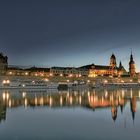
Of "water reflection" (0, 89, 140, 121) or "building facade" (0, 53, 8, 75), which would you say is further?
"building facade" (0, 53, 8, 75)

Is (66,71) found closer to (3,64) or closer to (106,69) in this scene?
(106,69)

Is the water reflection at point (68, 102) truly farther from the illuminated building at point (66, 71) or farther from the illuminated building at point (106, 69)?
the illuminated building at point (106, 69)

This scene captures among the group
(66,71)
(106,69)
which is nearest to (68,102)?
(66,71)

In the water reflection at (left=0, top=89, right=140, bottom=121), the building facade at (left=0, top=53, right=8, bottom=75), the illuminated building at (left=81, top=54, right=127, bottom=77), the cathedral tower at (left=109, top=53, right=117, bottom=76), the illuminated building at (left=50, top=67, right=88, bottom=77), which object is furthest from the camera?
the cathedral tower at (left=109, top=53, right=117, bottom=76)

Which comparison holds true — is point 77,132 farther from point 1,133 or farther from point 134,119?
point 134,119

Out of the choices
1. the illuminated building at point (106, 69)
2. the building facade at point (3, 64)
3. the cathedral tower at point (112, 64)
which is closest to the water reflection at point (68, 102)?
the building facade at point (3, 64)

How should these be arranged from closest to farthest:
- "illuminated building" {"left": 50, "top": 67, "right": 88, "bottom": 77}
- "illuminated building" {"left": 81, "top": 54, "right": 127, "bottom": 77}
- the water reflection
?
the water reflection, "illuminated building" {"left": 50, "top": 67, "right": 88, "bottom": 77}, "illuminated building" {"left": 81, "top": 54, "right": 127, "bottom": 77}

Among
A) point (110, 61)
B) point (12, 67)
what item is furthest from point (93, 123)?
point (110, 61)

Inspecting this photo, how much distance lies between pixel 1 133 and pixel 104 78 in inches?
3896

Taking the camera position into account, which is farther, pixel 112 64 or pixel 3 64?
pixel 112 64

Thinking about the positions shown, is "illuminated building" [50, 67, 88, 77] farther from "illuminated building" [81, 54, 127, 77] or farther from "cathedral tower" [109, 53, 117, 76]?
"cathedral tower" [109, 53, 117, 76]

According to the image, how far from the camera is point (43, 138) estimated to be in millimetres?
14688

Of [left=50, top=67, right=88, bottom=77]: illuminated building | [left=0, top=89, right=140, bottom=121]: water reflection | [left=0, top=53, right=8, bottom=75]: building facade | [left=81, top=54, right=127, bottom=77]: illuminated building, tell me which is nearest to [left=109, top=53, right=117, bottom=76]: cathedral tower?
[left=81, top=54, right=127, bottom=77]: illuminated building

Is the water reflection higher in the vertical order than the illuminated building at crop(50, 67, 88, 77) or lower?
lower
